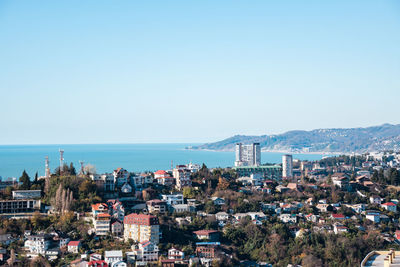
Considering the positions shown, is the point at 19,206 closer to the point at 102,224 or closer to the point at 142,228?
the point at 102,224

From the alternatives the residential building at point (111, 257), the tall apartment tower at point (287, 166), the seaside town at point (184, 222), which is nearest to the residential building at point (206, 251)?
the seaside town at point (184, 222)

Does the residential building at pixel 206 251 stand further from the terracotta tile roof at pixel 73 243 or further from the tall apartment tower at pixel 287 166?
the tall apartment tower at pixel 287 166

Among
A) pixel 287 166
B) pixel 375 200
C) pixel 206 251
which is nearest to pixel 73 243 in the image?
pixel 206 251

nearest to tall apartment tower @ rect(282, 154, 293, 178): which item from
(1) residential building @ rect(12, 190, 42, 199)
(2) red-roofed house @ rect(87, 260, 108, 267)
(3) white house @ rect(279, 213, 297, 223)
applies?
(3) white house @ rect(279, 213, 297, 223)

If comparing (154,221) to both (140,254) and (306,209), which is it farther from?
(306,209)

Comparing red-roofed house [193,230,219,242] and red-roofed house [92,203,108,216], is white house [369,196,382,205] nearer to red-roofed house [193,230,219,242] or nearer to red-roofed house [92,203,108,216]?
red-roofed house [193,230,219,242]

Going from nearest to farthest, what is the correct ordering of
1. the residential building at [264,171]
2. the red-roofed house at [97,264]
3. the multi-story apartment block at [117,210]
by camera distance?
the red-roofed house at [97,264]
the multi-story apartment block at [117,210]
the residential building at [264,171]
